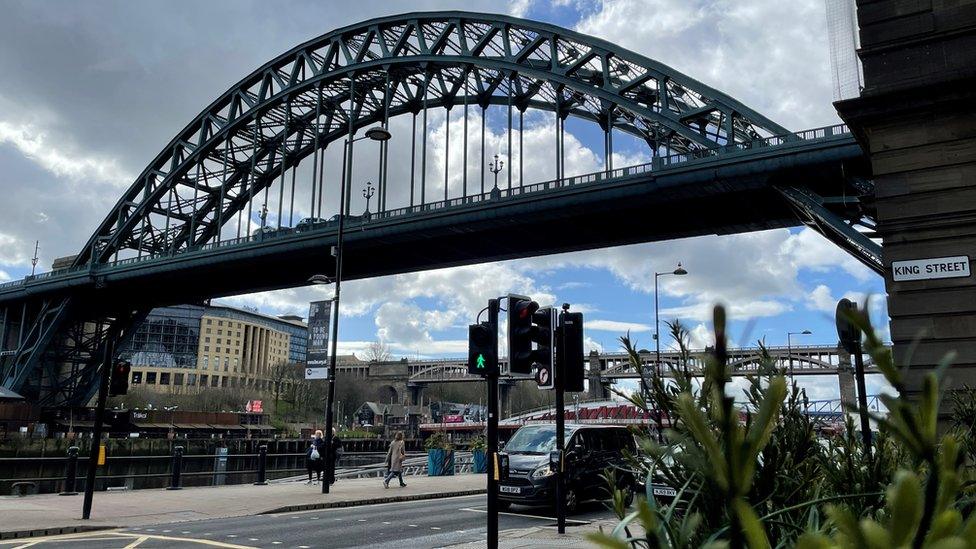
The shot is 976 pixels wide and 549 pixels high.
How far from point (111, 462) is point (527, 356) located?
2223 centimetres

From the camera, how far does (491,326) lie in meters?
10.3

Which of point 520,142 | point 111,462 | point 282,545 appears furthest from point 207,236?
point 282,545

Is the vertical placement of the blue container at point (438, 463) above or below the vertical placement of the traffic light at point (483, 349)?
below

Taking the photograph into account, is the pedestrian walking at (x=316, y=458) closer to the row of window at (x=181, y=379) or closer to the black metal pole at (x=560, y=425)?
the black metal pole at (x=560, y=425)

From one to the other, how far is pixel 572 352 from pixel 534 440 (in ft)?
18.3

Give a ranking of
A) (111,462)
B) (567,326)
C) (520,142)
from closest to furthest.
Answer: (567,326) < (111,462) < (520,142)

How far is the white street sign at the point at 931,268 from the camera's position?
1192cm

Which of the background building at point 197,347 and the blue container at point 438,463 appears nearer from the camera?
the blue container at point 438,463

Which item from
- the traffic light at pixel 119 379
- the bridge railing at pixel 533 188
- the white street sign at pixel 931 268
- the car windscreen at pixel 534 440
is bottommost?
the car windscreen at pixel 534 440

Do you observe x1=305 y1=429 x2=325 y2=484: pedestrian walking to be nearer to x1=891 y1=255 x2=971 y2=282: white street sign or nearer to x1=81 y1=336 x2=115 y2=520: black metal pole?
x1=81 y1=336 x2=115 y2=520: black metal pole

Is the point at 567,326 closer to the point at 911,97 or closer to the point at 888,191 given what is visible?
the point at 888,191

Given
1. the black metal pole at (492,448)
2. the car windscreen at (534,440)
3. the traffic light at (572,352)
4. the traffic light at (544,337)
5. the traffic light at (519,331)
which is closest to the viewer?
the black metal pole at (492,448)

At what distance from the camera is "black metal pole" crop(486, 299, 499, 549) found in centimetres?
900

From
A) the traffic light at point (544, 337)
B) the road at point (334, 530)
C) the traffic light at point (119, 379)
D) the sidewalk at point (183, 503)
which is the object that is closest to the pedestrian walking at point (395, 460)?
the sidewalk at point (183, 503)
